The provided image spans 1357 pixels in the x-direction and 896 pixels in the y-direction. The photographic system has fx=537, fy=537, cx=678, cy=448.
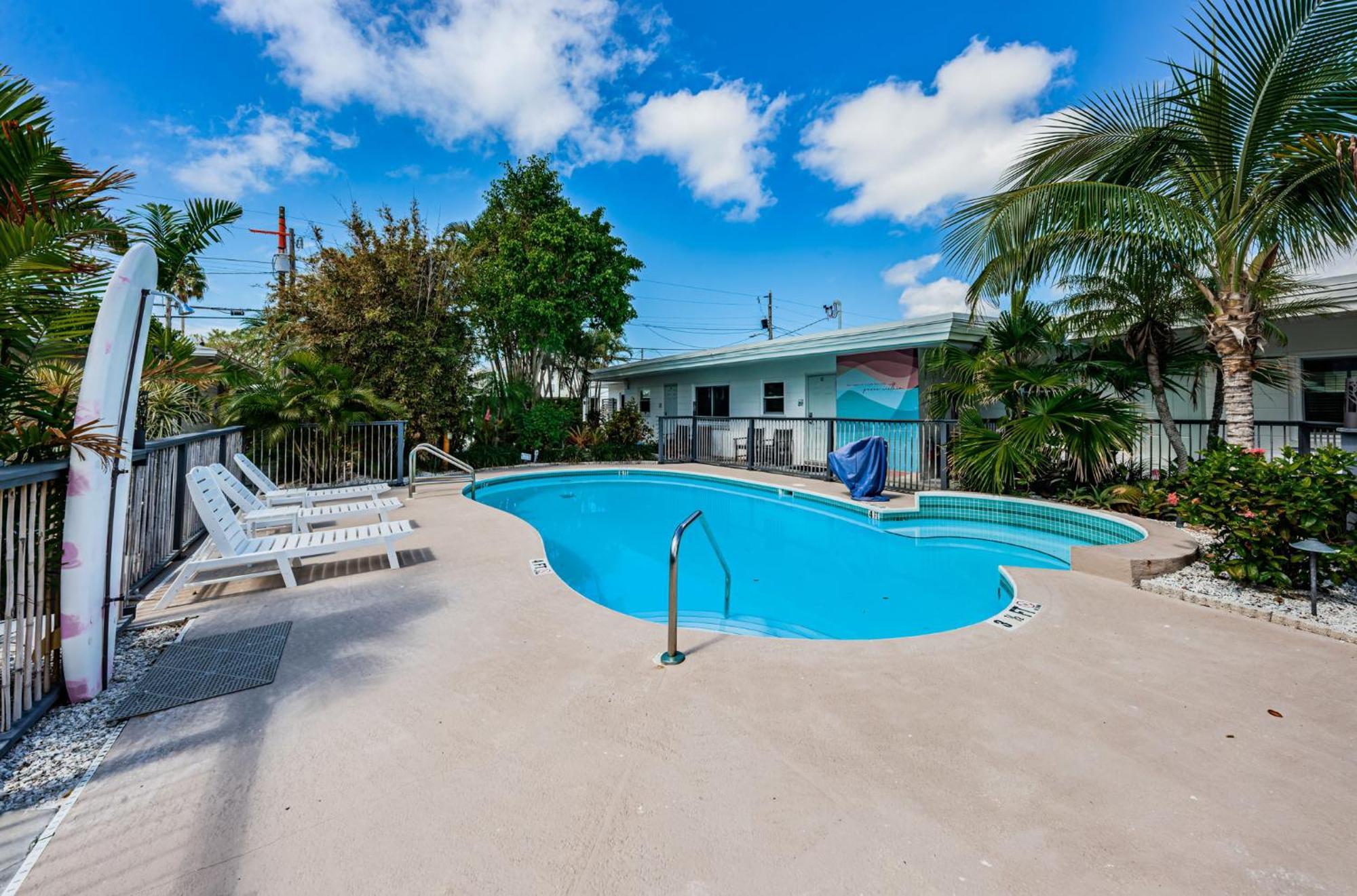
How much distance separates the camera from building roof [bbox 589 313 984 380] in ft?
32.1

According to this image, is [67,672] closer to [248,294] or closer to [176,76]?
[176,76]

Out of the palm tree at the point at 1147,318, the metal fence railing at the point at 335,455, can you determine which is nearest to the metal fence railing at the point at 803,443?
the palm tree at the point at 1147,318

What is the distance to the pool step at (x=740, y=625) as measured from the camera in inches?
175

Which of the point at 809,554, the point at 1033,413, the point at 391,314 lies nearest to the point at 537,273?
the point at 391,314

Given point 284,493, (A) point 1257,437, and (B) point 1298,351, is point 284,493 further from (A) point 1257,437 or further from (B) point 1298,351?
(B) point 1298,351

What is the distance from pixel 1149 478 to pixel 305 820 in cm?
1034

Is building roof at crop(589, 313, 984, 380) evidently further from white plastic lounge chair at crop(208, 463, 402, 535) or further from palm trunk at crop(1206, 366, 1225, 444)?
white plastic lounge chair at crop(208, 463, 402, 535)

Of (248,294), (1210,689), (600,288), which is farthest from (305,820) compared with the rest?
(248,294)

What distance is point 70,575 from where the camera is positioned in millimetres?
2412

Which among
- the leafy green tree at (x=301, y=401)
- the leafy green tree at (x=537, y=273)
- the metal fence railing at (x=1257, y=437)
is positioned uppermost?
the leafy green tree at (x=537, y=273)

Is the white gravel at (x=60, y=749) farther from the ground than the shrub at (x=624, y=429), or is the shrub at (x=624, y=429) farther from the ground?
the shrub at (x=624, y=429)

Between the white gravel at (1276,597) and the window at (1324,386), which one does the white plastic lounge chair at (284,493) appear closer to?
the white gravel at (1276,597)

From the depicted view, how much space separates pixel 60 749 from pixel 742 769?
2804 millimetres

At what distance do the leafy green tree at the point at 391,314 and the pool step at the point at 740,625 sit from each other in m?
8.66
